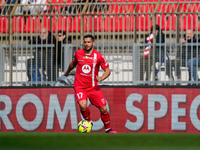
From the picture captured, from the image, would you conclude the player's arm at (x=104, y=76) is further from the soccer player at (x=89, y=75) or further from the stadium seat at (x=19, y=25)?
the stadium seat at (x=19, y=25)

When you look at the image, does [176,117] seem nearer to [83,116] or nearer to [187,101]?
[187,101]

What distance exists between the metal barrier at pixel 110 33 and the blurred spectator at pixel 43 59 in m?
0.03

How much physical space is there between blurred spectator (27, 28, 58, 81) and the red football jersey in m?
1.53

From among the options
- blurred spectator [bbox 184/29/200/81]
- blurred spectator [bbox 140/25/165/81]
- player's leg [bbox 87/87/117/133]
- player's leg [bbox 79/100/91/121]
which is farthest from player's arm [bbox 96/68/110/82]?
blurred spectator [bbox 184/29/200/81]

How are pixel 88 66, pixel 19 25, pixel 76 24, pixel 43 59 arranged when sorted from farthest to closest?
pixel 19 25 → pixel 43 59 → pixel 76 24 → pixel 88 66

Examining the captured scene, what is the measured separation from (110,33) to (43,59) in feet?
5.44

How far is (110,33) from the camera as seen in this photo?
41.9 feet

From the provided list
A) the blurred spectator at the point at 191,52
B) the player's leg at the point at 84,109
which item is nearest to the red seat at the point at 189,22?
the blurred spectator at the point at 191,52

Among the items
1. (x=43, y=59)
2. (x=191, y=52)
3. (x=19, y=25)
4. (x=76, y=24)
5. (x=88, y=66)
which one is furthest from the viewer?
(x=19, y=25)

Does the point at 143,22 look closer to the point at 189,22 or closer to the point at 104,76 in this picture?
the point at 189,22

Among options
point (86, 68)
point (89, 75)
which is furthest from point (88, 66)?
point (89, 75)

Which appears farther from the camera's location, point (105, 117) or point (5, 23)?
point (5, 23)

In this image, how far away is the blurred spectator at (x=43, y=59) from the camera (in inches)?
509

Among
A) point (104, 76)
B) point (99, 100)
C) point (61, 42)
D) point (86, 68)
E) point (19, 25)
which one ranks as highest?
point (19, 25)
